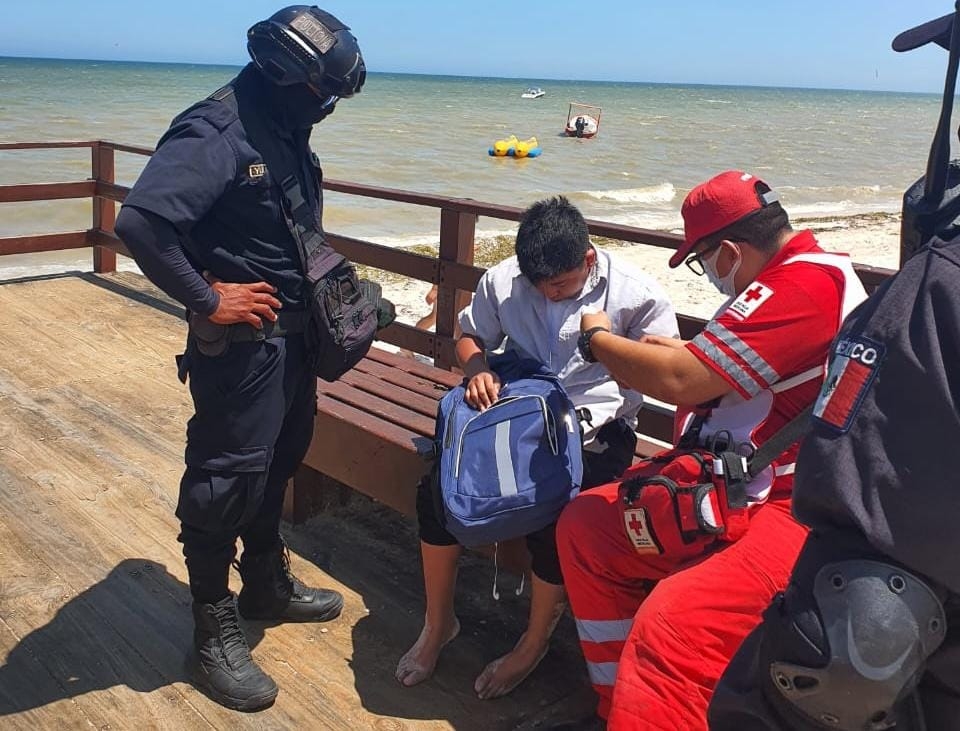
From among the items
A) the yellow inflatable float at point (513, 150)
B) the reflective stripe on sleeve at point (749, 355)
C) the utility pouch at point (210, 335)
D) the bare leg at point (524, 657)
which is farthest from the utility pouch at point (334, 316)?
the yellow inflatable float at point (513, 150)

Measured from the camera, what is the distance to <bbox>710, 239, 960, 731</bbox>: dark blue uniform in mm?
1314

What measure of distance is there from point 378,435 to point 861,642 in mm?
2138

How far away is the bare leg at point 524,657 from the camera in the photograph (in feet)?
9.27

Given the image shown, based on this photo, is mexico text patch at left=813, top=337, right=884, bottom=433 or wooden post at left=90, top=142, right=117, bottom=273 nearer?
mexico text patch at left=813, top=337, right=884, bottom=433

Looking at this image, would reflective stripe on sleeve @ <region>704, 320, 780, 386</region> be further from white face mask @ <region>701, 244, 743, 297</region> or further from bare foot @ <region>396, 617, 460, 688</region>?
bare foot @ <region>396, 617, 460, 688</region>

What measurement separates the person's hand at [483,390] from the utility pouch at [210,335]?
0.71 meters

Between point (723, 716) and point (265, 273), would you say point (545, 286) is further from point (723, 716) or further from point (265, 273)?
point (723, 716)

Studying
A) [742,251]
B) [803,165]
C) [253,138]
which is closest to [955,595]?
[742,251]

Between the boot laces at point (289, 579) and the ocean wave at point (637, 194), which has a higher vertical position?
the ocean wave at point (637, 194)

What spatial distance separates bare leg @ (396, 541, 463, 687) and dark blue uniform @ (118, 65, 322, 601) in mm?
553

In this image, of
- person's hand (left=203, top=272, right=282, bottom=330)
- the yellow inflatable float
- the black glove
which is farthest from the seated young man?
the yellow inflatable float

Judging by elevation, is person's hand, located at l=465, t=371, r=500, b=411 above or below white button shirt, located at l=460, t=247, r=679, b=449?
below

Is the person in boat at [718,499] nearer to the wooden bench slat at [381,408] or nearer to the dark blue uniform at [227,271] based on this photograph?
the dark blue uniform at [227,271]

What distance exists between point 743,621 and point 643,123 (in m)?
52.2
